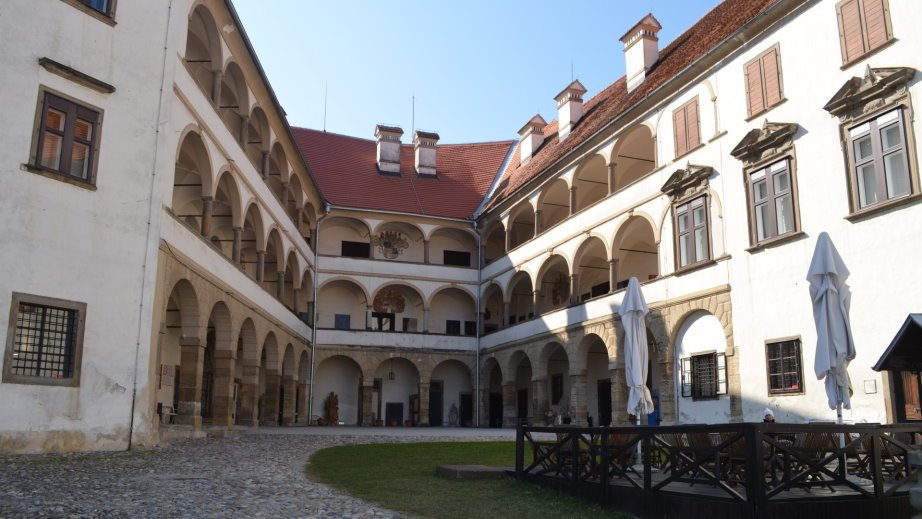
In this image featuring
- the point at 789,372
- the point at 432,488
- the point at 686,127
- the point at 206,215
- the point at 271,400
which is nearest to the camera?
the point at 432,488

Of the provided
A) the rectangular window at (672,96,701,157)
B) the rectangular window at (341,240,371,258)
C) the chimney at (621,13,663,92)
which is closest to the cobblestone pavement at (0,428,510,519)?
the rectangular window at (672,96,701,157)

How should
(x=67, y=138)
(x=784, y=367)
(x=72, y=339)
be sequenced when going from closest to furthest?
(x=72, y=339)
(x=67, y=138)
(x=784, y=367)

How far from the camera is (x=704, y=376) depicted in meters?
21.0

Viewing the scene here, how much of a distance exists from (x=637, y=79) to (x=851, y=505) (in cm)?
2175

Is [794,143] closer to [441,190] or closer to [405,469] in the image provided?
[405,469]

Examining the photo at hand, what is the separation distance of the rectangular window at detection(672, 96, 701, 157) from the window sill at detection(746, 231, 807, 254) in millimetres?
3824

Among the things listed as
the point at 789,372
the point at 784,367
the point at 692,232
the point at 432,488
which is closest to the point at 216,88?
the point at 692,232

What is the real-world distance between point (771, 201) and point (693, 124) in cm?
408

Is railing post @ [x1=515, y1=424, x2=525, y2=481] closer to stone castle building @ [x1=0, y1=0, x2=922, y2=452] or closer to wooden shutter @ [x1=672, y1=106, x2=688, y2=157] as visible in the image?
stone castle building @ [x1=0, y1=0, x2=922, y2=452]

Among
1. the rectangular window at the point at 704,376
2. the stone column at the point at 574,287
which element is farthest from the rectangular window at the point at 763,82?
the stone column at the point at 574,287

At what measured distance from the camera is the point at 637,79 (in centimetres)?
2778

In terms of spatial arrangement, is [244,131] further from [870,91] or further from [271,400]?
[870,91]

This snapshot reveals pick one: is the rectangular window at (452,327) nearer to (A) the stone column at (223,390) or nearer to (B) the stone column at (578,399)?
(B) the stone column at (578,399)

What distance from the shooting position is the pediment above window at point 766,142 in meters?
18.3
